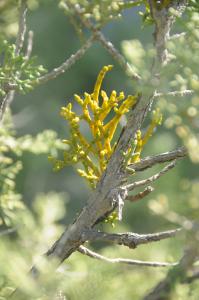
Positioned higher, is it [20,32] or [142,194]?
[20,32]

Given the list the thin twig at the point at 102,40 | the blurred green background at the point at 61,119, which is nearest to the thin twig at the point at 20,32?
the thin twig at the point at 102,40

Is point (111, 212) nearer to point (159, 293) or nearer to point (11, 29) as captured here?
point (159, 293)

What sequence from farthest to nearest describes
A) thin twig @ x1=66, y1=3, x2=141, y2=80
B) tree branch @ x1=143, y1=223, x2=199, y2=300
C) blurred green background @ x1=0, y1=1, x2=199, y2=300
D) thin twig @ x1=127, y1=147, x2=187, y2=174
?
blurred green background @ x1=0, y1=1, x2=199, y2=300 < thin twig @ x1=127, y1=147, x2=187, y2=174 < thin twig @ x1=66, y1=3, x2=141, y2=80 < tree branch @ x1=143, y1=223, x2=199, y2=300

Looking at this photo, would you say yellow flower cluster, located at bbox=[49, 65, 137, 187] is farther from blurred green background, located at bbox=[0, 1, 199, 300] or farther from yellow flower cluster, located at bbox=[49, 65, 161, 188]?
blurred green background, located at bbox=[0, 1, 199, 300]

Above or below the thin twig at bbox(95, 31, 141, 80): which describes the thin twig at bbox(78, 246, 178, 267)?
below

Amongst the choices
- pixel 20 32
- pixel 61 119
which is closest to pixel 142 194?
pixel 20 32

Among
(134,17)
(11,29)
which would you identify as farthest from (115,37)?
(11,29)

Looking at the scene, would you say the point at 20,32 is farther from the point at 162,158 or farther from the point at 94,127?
the point at 162,158

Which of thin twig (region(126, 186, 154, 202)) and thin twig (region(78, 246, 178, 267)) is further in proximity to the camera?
thin twig (region(126, 186, 154, 202))

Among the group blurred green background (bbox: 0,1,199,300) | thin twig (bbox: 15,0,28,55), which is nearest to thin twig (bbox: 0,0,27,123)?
thin twig (bbox: 15,0,28,55)

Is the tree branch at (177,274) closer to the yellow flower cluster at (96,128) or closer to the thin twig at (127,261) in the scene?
the thin twig at (127,261)
